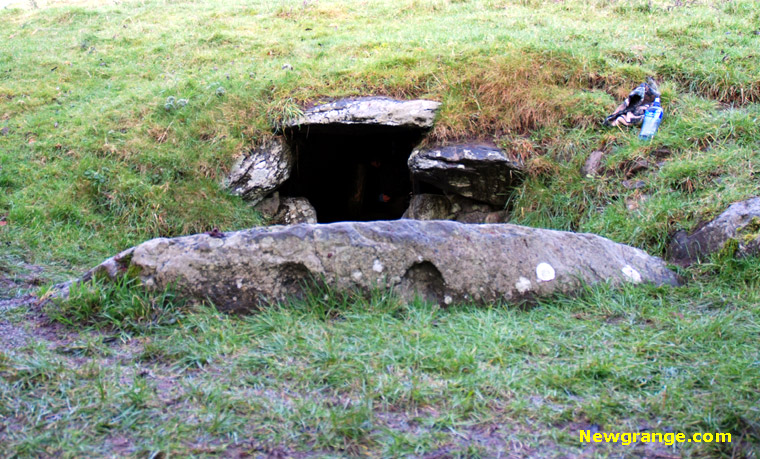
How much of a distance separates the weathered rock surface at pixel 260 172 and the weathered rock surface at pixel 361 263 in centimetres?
315

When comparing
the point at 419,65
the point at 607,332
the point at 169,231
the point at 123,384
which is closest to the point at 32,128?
the point at 169,231

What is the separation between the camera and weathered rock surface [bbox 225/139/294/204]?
7098 mm

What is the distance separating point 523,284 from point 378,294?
99 cm

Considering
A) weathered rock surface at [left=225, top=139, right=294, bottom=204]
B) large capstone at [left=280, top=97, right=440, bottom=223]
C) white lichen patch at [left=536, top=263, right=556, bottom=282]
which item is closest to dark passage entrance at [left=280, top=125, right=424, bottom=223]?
large capstone at [left=280, top=97, right=440, bottom=223]

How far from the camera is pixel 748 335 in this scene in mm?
3484

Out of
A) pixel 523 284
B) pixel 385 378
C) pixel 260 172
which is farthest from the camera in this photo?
pixel 260 172

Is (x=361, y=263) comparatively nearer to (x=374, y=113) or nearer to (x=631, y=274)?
(x=631, y=274)

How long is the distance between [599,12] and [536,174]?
465 cm

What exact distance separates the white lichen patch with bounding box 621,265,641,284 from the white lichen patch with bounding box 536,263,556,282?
60 cm

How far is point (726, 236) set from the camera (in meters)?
4.66

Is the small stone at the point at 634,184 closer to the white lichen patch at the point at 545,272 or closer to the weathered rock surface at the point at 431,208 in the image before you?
the weathered rock surface at the point at 431,208

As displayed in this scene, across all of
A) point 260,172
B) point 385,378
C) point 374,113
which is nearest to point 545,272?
point 385,378

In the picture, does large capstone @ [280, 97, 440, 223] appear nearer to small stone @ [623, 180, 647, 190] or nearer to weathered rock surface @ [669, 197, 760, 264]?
small stone @ [623, 180, 647, 190]

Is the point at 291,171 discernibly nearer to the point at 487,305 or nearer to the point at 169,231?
the point at 169,231
